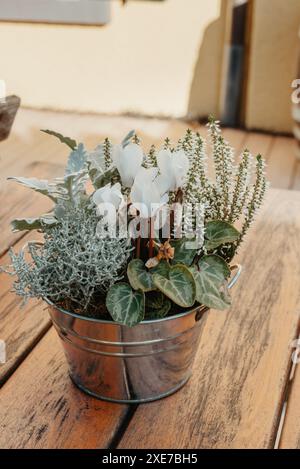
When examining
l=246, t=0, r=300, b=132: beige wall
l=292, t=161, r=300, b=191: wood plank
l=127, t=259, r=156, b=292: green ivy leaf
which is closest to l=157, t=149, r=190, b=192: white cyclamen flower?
l=127, t=259, r=156, b=292: green ivy leaf

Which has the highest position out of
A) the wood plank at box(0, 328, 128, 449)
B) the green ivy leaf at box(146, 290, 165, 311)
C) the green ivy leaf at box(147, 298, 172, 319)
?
the green ivy leaf at box(146, 290, 165, 311)

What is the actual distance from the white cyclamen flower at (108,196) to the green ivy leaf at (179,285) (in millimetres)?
103

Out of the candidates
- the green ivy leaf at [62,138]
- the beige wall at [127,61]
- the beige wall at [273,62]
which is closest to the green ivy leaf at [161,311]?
the green ivy leaf at [62,138]

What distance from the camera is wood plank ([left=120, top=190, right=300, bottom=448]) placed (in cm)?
79

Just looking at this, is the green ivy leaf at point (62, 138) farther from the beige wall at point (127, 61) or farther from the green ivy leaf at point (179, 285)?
the beige wall at point (127, 61)

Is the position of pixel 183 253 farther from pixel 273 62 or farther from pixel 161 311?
pixel 273 62

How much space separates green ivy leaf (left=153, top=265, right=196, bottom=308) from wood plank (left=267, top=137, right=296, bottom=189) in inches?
83.6

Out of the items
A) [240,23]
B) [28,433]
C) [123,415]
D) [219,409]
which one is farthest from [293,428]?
[240,23]

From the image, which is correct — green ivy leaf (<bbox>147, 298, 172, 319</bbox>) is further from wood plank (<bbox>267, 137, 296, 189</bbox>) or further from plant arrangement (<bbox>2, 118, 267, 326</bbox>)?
wood plank (<bbox>267, 137, 296, 189</bbox>)

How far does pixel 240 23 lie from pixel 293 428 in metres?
2.86

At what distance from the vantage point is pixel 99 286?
2.52ft

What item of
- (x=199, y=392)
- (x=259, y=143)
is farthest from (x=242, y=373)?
(x=259, y=143)

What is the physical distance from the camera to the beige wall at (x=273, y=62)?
124 inches

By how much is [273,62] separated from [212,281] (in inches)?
107
